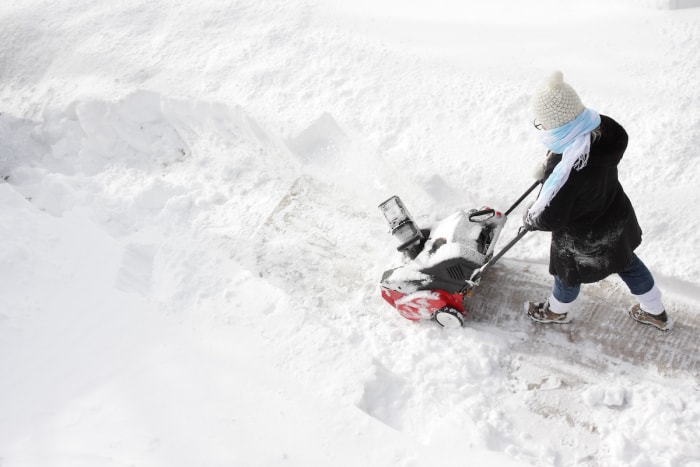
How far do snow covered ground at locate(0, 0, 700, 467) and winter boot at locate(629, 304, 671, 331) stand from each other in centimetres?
6

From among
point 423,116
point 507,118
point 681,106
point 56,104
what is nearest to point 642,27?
point 681,106

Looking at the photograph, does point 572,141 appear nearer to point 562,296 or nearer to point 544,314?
point 562,296

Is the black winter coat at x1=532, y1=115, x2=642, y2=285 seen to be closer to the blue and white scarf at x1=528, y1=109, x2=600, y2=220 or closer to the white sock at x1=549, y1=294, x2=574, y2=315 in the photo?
the blue and white scarf at x1=528, y1=109, x2=600, y2=220

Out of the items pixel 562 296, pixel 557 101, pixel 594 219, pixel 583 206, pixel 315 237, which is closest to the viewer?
pixel 557 101

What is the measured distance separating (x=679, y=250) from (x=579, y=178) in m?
1.57

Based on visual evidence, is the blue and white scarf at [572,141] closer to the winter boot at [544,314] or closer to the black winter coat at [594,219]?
the black winter coat at [594,219]

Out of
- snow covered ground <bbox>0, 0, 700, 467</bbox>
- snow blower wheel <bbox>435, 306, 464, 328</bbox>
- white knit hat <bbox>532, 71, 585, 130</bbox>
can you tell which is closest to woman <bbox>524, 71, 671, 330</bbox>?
white knit hat <bbox>532, 71, 585, 130</bbox>

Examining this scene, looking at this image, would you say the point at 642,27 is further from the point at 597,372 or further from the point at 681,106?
the point at 597,372

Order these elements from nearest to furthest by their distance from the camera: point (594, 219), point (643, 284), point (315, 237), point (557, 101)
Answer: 1. point (557, 101)
2. point (594, 219)
3. point (643, 284)
4. point (315, 237)

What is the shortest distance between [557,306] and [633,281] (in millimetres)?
448

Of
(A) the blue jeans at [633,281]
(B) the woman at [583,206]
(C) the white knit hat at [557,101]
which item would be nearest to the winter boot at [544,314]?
(B) the woman at [583,206]

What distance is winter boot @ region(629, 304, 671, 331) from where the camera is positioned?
10.3ft

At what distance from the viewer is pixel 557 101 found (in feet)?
7.28

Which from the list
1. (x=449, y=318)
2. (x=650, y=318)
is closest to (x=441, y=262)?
(x=449, y=318)
